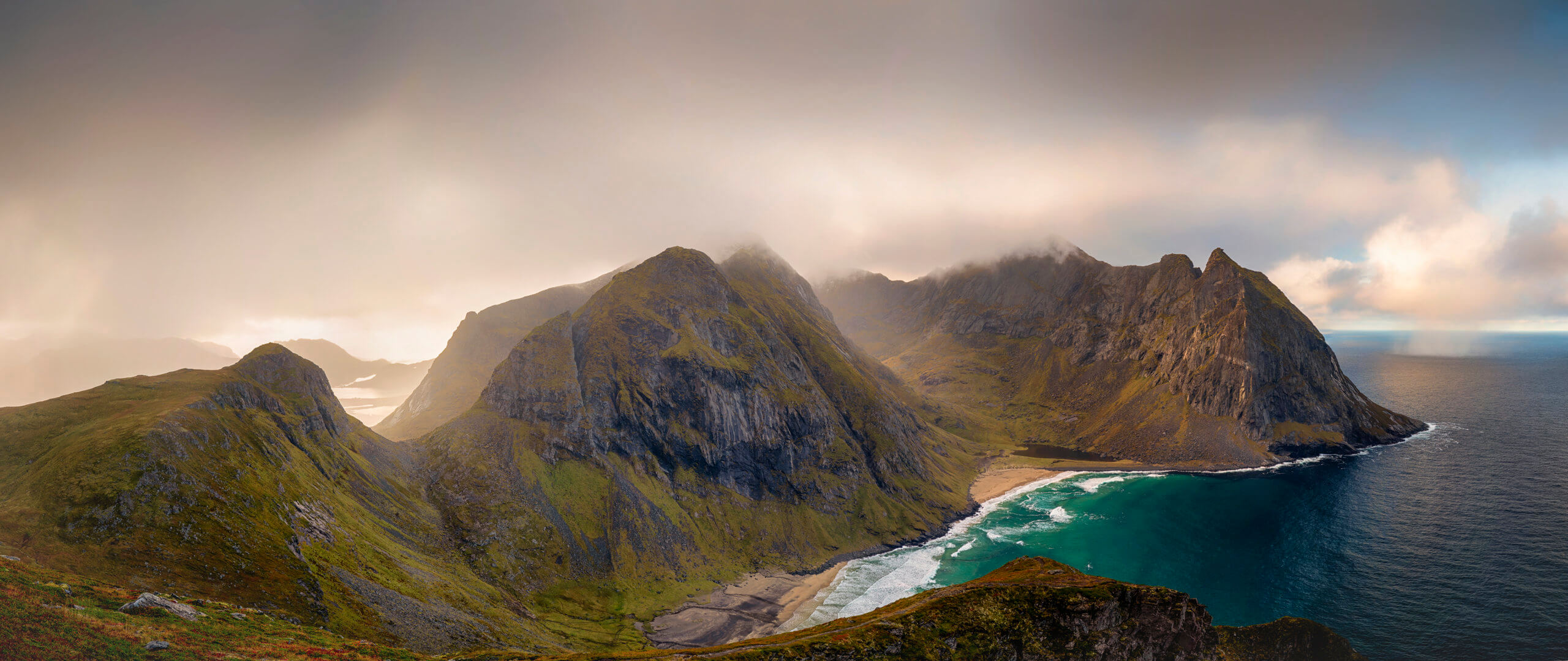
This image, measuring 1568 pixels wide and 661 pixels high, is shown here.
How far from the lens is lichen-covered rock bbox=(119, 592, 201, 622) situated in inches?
1469

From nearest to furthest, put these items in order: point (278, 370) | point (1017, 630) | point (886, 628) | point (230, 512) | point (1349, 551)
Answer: point (886, 628) → point (1017, 630) → point (230, 512) → point (278, 370) → point (1349, 551)

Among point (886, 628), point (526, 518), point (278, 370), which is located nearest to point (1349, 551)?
point (886, 628)

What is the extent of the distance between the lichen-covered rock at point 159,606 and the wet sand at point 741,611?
248ft

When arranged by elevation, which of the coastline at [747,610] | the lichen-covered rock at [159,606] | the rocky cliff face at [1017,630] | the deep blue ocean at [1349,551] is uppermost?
the lichen-covered rock at [159,606]

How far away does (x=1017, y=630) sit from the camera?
6059cm

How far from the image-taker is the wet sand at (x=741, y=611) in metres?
108

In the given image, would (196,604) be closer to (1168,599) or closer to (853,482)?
(1168,599)

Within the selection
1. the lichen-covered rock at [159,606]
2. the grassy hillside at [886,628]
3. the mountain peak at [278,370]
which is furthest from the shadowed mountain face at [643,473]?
the lichen-covered rock at [159,606]

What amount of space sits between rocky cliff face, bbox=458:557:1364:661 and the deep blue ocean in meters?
57.0

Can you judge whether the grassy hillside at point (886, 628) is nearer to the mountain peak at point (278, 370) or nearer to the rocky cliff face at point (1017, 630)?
the rocky cliff face at point (1017, 630)

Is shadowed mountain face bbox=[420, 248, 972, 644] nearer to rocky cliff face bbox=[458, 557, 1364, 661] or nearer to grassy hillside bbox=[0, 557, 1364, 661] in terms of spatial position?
grassy hillside bbox=[0, 557, 1364, 661]

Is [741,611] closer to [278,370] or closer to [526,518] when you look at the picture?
[526,518]

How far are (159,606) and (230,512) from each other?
33839 mm

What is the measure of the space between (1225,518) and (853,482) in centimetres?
12148
